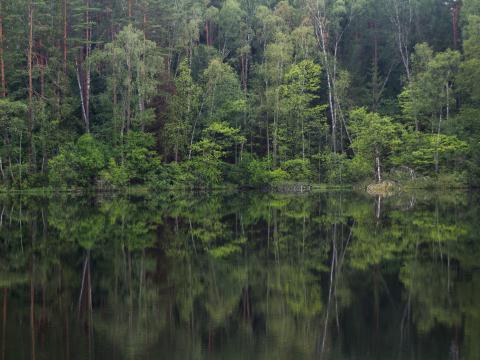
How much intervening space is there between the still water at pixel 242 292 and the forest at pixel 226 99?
1078 inches

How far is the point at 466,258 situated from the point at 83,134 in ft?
131

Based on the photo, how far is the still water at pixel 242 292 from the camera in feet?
23.9

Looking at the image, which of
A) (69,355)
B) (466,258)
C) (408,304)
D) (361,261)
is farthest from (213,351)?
(466,258)

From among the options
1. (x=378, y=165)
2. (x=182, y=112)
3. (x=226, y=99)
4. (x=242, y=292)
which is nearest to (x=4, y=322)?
(x=242, y=292)

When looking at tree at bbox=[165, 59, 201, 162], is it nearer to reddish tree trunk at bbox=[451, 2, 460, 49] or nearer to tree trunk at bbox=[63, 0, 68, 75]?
tree trunk at bbox=[63, 0, 68, 75]

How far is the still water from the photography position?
729 cm

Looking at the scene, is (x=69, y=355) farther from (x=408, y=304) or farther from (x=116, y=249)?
(x=116, y=249)

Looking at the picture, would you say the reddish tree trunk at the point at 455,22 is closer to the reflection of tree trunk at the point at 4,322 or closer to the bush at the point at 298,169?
the bush at the point at 298,169

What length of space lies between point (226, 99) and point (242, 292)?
42209 millimetres

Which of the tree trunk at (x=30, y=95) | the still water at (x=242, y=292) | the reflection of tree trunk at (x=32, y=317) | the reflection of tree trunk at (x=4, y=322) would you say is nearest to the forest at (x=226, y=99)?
the tree trunk at (x=30, y=95)

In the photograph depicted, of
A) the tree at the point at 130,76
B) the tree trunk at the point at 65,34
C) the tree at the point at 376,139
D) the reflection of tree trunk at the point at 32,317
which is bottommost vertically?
the reflection of tree trunk at the point at 32,317

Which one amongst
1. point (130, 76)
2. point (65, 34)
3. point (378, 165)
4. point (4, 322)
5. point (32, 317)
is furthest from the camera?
point (65, 34)

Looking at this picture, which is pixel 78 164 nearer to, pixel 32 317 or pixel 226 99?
pixel 226 99

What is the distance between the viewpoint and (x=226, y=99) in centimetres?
5119
